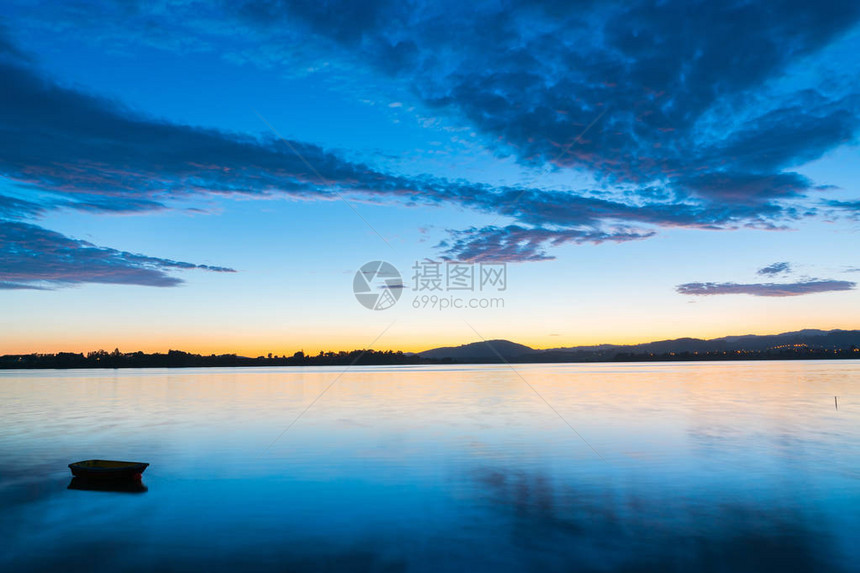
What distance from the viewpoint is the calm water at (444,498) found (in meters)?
14.6

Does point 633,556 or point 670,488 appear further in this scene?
point 670,488

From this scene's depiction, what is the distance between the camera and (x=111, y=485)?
73.6 ft

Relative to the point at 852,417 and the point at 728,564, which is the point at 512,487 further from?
the point at 852,417

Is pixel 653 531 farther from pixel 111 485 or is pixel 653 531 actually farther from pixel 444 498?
pixel 111 485

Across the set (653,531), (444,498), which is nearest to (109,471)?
(444,498)

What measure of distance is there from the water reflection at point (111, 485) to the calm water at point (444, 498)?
25.2 inches

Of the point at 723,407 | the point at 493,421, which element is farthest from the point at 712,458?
the point at 723,407

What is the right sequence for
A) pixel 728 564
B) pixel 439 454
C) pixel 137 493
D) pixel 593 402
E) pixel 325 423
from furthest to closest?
pixel 593 402 < pixel 325 423 < pixel 439 454 < pixel 137 493 < pixel 728 564

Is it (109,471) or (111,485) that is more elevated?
(109,471)

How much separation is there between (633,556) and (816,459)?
62.1 feet

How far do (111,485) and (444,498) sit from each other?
12946mm

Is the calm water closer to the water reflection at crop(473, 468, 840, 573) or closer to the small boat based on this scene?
the water reflection at crop(473, 468, 840, 573)

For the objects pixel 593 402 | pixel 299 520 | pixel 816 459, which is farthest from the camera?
pixel 593 402

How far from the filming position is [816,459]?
90.6ft
